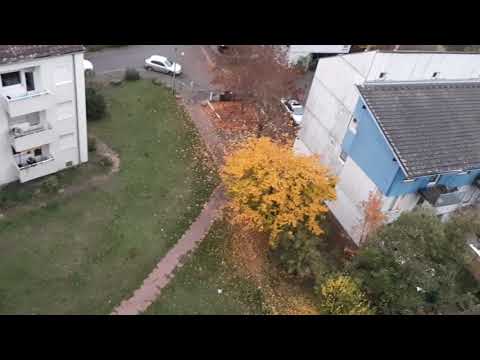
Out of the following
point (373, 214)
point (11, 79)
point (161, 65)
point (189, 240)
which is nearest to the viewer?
point (373, 214)

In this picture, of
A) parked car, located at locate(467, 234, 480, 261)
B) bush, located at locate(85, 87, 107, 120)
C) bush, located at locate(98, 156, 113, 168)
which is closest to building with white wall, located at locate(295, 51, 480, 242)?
parked car, located at locate(467, 234, 480, 261)

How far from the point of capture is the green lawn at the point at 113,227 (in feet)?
63.5

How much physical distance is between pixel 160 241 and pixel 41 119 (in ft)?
28.5

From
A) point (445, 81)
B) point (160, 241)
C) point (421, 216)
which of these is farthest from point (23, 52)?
point (445, 81)

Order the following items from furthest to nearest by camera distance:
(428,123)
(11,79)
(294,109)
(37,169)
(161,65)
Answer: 1. (161,65)
2. (294,109)
3. (37,169)
4. (428,123)
5. (11,79)

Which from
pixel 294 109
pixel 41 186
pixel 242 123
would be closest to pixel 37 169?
pixel 41 186

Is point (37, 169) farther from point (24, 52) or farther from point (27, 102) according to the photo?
point (24, 52)

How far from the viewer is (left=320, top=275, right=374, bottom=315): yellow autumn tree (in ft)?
59.1

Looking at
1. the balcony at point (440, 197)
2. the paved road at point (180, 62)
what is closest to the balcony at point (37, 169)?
the paved road at point (180, 62)

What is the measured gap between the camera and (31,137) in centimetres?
2241

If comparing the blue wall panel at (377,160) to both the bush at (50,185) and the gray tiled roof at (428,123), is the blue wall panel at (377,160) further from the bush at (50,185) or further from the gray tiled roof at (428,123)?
the bush at (50,185)

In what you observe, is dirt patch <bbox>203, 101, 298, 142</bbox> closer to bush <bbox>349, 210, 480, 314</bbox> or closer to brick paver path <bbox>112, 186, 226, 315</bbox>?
brick paver path <bbox>112, 186, 226, 315</bbox>

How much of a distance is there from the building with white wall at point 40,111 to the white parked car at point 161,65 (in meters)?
11.8

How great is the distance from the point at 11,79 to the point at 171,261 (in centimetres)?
1127
